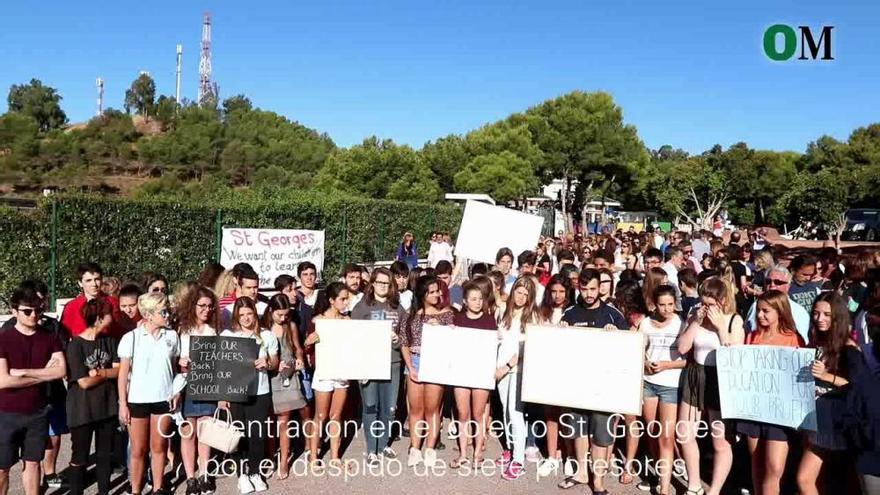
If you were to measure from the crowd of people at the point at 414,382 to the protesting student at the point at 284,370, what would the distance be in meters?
0.01

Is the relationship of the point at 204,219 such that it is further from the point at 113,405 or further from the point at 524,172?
the point at 524,172

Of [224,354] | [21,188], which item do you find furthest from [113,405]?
[21,188]

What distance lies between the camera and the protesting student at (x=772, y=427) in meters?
4.62

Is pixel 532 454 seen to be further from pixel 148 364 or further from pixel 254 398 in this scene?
pixel 148 364

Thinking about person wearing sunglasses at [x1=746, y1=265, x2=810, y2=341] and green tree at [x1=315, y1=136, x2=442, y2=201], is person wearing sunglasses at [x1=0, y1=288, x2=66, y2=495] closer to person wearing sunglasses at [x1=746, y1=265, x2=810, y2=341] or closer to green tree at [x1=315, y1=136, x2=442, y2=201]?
person wearing sunglasses at [x1=746, y1=265, x2=810, y2=341]

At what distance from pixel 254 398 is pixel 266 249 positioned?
626 centimetres

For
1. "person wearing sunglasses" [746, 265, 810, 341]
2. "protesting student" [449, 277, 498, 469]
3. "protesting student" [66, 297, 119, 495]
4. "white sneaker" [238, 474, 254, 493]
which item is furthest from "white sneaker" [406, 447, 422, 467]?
"person wearing sunglasses" [746, 265, 810, 341]

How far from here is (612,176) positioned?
5097 cm

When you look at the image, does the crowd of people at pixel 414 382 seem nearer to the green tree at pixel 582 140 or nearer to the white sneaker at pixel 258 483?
the white sneaker at pixel 258 483

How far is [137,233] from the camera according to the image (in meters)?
11.7

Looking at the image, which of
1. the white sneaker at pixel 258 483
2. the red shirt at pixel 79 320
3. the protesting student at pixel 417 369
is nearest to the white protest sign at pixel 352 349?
the protesting student at pixel 417 369

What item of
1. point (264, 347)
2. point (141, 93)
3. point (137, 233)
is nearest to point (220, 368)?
point (264, 347)

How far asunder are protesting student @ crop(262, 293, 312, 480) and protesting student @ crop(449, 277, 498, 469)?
1.30m

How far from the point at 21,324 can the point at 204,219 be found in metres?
8.77
